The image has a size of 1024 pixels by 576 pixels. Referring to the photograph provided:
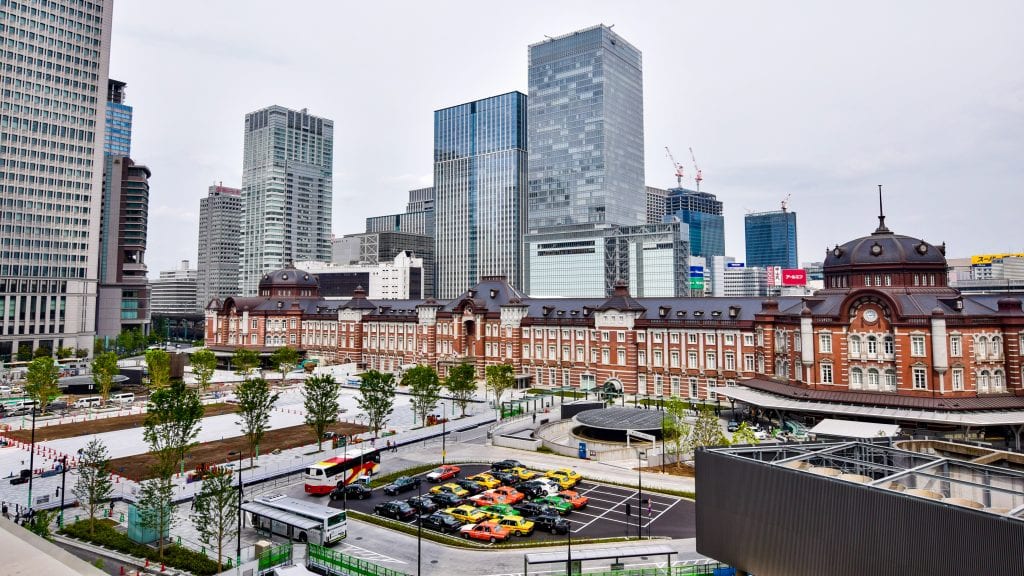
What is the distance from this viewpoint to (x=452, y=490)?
48969 millimetres

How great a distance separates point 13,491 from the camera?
50.8 meters

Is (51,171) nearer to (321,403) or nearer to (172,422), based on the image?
(321,403)

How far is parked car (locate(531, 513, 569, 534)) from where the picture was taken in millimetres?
41812

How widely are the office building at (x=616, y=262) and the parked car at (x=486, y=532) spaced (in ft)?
470

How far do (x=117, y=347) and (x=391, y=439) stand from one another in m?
137

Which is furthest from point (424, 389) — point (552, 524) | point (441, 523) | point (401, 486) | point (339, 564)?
point (339, 564)

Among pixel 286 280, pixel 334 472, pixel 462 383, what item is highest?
pixel 286 280

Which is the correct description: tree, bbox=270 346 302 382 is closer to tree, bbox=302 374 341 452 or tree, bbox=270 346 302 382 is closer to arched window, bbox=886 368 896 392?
tree, bbox=302 374 341 452

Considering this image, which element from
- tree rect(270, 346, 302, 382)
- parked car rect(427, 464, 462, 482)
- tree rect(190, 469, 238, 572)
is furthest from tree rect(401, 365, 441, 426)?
tree rect(270, 346, 302, 382)

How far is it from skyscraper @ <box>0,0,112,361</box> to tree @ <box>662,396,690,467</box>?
5780 inches

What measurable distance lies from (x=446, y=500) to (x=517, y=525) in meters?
7.86

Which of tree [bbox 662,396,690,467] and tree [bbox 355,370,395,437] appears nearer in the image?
tree [bbox 662,396,690,467]

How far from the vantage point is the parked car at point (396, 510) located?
44.5 m

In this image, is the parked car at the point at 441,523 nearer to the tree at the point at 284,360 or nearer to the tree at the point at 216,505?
the tree at the point at 216,505
